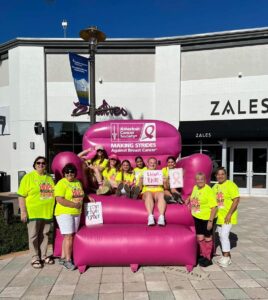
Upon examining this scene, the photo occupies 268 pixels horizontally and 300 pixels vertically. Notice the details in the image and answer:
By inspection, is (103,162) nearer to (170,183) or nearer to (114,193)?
(114,193)

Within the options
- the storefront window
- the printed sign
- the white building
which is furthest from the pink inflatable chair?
the storefront window

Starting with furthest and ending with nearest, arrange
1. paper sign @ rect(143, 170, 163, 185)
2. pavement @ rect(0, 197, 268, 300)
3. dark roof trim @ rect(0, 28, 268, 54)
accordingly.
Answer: dark roof trim @ rect(0, 28, 268, 54) → paper sign @ rect(143, 170, 163, 185) → pavement @ rect(0, 197, 268, 300)

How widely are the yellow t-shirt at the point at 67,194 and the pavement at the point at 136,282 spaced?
2.76 ft

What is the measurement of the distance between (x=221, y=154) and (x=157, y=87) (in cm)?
400

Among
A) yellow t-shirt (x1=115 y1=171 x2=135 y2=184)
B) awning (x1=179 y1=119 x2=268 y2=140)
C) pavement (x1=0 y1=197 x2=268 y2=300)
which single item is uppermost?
awning (x1=179 y1=119 x2=268 y2=140)

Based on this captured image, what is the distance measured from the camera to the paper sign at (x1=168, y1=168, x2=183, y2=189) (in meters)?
5.36

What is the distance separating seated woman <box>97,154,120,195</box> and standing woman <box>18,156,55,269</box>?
109 cm

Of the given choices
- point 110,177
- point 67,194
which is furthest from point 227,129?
point 67,194

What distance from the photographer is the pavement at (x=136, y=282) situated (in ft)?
12.2

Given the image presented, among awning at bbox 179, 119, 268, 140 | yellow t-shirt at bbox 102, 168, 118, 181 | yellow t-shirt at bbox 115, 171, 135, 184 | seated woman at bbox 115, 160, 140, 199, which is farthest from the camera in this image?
awning at bbox 179, 119, 268, 140

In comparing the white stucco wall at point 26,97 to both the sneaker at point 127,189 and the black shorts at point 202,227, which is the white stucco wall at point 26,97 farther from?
the black shorts at point 202,227

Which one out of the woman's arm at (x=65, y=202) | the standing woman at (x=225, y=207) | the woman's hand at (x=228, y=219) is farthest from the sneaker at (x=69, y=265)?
the woman's hand at (x=228, y=219)

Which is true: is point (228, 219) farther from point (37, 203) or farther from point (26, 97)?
point (26, 97)

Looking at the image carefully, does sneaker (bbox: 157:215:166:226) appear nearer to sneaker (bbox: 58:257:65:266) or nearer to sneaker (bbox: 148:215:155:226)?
sneaker (bbox: 148:215:155:226)
